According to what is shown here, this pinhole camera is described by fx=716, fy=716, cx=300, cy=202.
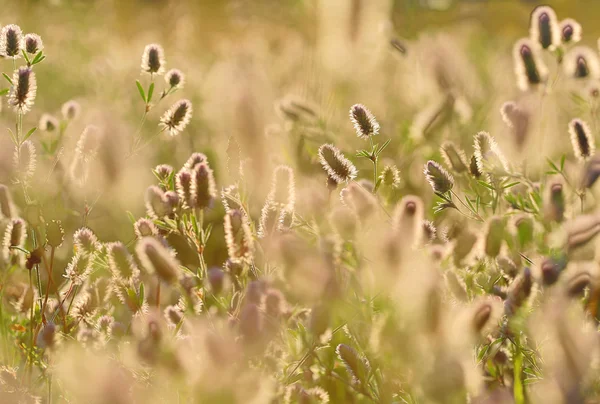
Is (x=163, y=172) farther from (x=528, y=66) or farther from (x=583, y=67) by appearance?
(x=583, y=67)

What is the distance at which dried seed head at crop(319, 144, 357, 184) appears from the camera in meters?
0.84

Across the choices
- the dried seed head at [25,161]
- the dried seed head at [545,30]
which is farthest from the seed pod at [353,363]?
the dried seed head at [545,30]

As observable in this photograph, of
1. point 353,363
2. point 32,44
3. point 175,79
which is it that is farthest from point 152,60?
point 353,363

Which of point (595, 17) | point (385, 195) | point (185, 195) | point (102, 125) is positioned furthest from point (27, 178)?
point (595, 17)

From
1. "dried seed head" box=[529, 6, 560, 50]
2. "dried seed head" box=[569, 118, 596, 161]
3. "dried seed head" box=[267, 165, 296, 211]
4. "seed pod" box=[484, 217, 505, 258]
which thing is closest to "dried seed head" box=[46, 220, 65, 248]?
"dried seed head" box=[267, 165, 296, 211]

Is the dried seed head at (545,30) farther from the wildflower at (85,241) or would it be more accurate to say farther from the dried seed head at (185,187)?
the wildflower at (85,241)

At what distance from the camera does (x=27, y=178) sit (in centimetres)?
98

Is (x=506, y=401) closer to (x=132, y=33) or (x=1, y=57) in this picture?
(x=1, y=57)

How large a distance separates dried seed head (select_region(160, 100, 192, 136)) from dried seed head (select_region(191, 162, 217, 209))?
162 millimetres

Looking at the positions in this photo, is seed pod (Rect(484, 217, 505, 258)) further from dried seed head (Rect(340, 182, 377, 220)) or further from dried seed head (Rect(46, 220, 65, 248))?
dried seed head (Rect(46, 220, 65, 248))

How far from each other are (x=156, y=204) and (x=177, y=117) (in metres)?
0.15

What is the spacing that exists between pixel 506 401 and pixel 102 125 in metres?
0.72

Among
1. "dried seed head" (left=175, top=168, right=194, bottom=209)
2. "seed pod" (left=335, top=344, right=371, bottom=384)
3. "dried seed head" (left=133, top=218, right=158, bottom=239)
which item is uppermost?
"dried seed head" (left=175, top=168, right=194, bottom=209)

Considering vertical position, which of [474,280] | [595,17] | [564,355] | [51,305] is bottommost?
[51,305]
